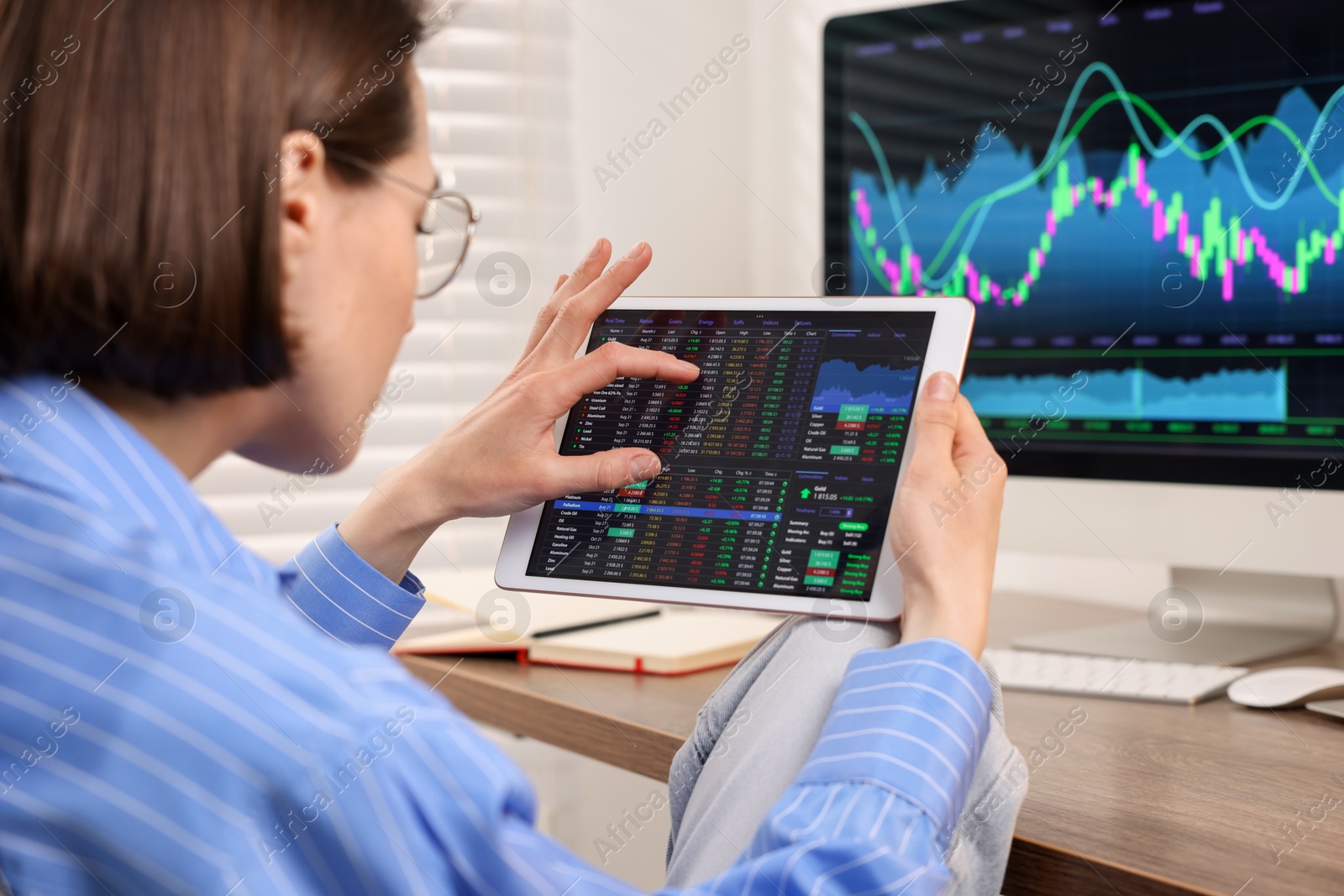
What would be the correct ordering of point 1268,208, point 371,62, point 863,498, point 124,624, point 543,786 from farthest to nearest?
point 543,786, point 1268,208, point 863,498, point 371,62, point 124,624

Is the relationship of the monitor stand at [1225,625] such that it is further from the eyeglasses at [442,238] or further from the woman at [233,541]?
the eyeglasses at [442,238]

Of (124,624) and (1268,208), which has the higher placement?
(1268,208)

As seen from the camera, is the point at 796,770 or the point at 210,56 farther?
the point at 796,770

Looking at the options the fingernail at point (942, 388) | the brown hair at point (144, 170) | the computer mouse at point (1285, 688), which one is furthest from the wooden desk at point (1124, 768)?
the brown hair at point (144, 170)

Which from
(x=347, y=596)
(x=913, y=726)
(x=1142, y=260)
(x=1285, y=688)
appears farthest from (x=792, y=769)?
(x=1142, y=260)

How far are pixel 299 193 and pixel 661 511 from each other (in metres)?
0.34

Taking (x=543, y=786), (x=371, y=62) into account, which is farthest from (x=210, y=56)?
(x=543, y=786)

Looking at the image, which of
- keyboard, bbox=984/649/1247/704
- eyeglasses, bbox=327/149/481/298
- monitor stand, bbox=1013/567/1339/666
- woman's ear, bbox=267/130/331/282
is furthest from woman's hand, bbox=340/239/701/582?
monitor stand, bbox=1013/567/1339/666

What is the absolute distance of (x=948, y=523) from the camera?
664mm

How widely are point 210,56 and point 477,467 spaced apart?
1.24 feet

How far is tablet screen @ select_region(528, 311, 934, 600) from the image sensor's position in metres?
0.75

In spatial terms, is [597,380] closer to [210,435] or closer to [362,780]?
[210,435]

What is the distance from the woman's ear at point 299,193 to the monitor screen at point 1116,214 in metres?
0.78

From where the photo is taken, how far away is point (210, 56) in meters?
0.50
